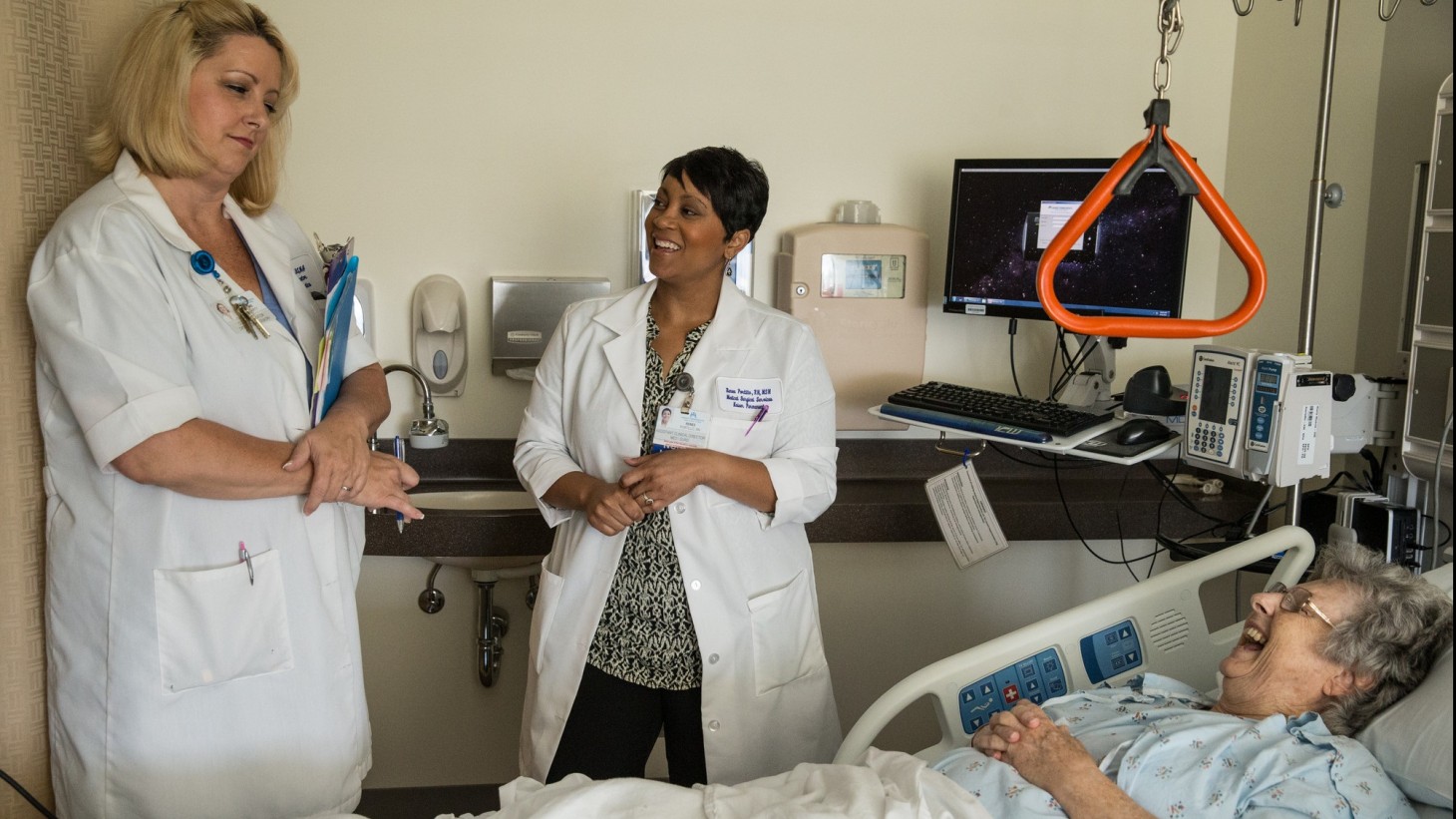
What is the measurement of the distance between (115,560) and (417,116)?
1545mm

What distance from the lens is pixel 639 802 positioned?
1458 mm

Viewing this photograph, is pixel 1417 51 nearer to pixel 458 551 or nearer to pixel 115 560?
pixel 458 551

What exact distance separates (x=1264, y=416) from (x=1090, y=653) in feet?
1.68

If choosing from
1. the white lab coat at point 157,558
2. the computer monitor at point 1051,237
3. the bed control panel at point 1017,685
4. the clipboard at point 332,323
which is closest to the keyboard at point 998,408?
the computer monitor at point 1051,237

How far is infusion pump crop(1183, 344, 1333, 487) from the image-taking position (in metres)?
2.04

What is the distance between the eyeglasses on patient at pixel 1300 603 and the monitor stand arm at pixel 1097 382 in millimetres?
1020

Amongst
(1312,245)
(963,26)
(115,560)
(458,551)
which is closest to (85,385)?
(115,560)

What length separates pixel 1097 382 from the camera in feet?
9.21

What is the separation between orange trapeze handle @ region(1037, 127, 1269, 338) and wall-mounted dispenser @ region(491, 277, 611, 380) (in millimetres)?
1579

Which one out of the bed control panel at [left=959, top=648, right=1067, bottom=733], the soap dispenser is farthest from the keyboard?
the soap dispenser

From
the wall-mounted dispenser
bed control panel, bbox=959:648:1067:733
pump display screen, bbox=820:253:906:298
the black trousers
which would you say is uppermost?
pump display screen, bbox=820:253:906:298

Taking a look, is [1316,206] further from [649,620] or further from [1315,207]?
[649,620]

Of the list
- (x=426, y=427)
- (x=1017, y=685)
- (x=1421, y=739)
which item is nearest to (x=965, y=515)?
(x=1017, y=685)

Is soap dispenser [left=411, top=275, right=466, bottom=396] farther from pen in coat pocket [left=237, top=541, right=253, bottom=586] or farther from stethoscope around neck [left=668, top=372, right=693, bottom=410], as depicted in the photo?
pen in coat pocket [left=237, top=541, right=253, bottom=586]
